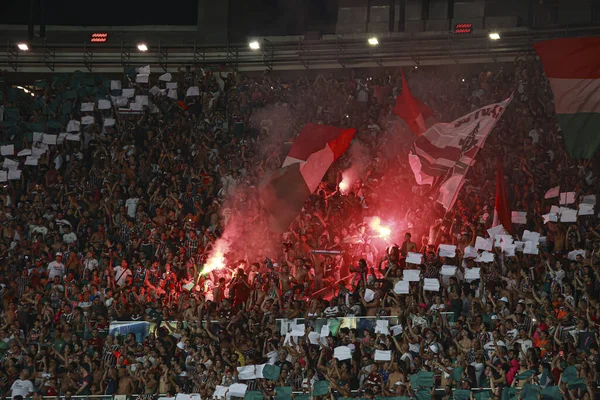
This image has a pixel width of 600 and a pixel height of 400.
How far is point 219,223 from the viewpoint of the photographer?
78.7 ft

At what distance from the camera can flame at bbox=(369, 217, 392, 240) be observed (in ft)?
74.1

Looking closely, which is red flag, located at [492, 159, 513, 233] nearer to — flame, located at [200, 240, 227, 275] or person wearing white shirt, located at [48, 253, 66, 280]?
flame, located at [200, 240, 227, 275]

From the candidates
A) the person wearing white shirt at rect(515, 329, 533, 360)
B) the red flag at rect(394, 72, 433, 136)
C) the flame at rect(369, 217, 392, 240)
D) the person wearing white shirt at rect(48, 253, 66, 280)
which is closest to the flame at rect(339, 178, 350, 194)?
the flame at rect(369, 217, 392, 240)

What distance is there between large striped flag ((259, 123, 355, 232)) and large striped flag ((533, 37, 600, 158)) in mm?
5053

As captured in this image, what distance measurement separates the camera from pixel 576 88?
19.3 m

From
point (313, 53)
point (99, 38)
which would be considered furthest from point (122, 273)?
point (99, 38)

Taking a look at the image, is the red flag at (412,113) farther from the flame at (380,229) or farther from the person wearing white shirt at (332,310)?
the person wearing white shirt at (332,310)

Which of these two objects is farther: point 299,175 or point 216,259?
point 216,259

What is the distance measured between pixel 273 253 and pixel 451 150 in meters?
4.33

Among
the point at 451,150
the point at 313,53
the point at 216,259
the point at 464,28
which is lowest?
the point at 216,259

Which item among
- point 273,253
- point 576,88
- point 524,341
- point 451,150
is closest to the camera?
point 524,341

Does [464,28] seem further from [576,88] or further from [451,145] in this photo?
[576,88]

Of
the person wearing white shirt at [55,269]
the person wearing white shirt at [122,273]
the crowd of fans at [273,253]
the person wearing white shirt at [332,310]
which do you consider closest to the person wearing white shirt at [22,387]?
the crowd of fans at [273,253]

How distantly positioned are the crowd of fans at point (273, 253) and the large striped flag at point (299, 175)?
0.56 m
